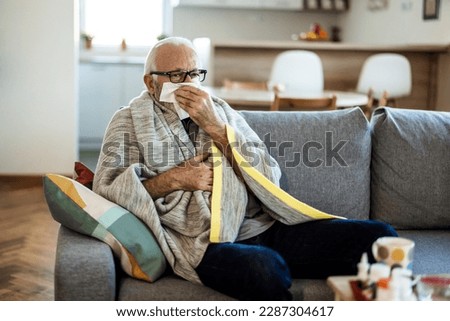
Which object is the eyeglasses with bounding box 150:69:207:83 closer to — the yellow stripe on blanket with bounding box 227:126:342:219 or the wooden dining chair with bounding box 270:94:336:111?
the yellow stripe on blanket with bounding box 227:126:342:219

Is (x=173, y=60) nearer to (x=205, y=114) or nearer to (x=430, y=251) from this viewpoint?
(x=205, y=114)

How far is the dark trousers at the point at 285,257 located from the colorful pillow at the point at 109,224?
5.5 inches

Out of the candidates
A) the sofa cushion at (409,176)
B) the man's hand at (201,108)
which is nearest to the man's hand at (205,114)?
the man's hand at (201,108)

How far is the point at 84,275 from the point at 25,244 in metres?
1.91

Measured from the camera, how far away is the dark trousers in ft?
5.93

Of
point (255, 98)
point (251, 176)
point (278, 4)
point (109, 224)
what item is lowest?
point (109, 224)

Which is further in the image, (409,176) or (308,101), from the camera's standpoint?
(308,101)

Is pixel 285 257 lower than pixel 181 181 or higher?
lower

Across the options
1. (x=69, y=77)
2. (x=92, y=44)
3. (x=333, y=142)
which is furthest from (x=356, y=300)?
(x=92, y=44)

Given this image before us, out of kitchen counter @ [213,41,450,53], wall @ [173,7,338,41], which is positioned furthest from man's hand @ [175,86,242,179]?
wall @ [173,7,338,41]

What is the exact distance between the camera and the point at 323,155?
2.46 meters

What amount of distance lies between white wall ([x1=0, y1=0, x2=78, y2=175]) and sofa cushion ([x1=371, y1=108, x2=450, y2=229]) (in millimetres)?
3153

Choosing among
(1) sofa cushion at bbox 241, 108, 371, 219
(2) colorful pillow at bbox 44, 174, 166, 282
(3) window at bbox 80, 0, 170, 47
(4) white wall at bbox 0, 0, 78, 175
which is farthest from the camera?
(3) window at bbox 80, 0, 170, 47

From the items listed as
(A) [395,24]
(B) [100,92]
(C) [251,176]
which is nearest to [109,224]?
(C) [251,176]
